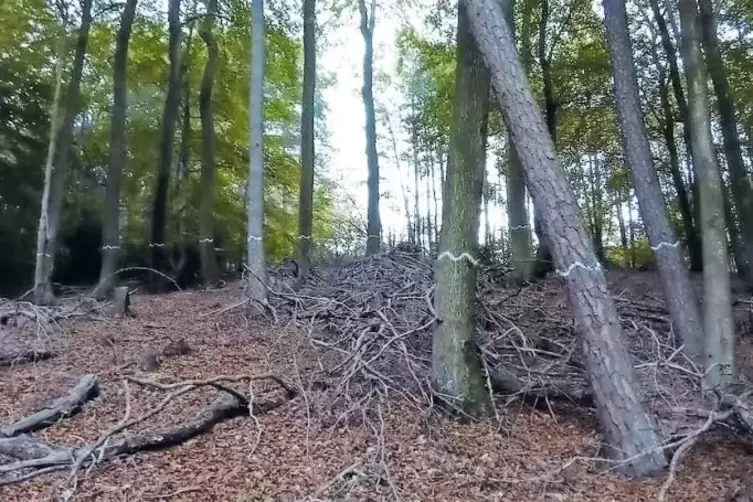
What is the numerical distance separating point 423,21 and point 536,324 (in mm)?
8185

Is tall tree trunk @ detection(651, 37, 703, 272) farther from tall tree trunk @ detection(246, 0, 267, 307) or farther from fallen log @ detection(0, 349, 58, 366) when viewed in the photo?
fallen log @ detection(0, 349, 58, 366)

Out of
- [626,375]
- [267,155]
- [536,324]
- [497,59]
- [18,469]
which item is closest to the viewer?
[18,469]

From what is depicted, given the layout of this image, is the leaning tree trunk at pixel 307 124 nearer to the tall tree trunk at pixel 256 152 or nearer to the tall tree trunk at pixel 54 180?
the tall tree trunk at pixel 256 152

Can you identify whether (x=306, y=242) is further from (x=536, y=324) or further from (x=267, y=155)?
(x=267, y=155)

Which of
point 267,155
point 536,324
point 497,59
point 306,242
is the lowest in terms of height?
point 536,324

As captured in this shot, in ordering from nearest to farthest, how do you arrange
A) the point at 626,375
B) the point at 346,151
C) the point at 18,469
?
1. the point at 18,469
2. the point at 626,375
3. the point at 346,151

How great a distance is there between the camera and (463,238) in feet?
13.4

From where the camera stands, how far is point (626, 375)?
11.2 feet

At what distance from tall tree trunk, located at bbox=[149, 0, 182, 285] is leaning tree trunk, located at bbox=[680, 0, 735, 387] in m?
8.74

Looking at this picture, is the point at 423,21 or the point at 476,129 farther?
the point at 423,21

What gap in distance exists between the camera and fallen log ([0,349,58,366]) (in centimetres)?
523

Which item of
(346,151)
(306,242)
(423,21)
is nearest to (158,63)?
Answer: (423,21)

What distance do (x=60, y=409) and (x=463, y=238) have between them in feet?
9.55

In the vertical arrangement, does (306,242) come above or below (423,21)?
below
